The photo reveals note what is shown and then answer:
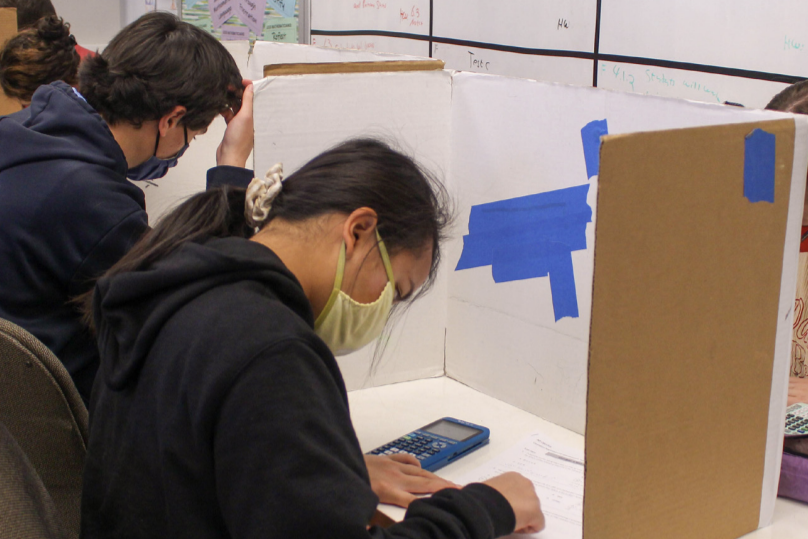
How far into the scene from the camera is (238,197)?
94 cm

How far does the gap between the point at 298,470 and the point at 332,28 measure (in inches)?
123

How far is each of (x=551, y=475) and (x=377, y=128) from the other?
0.62 meters

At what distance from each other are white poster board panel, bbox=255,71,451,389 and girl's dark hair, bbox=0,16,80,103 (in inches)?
32.4

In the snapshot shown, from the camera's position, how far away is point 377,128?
1.31 m

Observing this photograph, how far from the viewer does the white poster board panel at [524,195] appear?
115cm

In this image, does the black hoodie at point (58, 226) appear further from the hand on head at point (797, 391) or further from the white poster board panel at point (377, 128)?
the hand on head at point (797, 391)

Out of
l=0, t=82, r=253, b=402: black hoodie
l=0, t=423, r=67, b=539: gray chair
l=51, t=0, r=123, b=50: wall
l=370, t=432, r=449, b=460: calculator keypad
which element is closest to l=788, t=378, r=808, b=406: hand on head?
l=370, t=432, r=449, b=460: calculator keypad

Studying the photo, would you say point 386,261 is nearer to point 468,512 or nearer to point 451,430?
point 468,512

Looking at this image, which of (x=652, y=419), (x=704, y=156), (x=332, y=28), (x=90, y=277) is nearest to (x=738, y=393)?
(x=652, y=419)

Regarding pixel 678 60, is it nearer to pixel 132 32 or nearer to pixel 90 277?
pixel 132 32

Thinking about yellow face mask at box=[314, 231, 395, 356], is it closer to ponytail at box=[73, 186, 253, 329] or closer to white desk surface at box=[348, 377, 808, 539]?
ponytail at box=[73, 186, 253, 329]

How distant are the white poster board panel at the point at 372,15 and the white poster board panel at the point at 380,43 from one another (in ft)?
0.12

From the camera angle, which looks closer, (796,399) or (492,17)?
(796,399)

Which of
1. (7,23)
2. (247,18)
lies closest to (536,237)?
(7,23)
